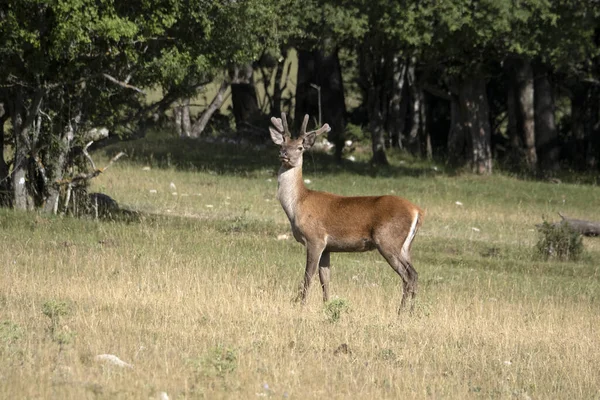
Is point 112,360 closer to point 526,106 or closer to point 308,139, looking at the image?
point 308,139

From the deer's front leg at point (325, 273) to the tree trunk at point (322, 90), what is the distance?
20807 millimetres

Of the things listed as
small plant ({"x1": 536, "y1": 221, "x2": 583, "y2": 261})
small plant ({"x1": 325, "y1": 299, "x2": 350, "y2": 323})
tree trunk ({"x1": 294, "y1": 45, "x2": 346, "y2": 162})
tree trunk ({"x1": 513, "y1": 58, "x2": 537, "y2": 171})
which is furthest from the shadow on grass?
small plant ({"x1": 325, "y1": 299, "x2": 350, "y2": 323})

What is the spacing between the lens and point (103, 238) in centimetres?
1553

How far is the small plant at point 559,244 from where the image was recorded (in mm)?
17062

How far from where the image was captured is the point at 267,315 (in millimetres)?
10195

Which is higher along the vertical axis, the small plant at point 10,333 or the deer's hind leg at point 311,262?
the small plant at point 10,333

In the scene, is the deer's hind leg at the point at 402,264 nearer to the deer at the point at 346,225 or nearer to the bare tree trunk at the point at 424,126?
the deer at the point at 346,225

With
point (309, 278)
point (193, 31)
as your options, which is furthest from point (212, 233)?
point (309, 278)

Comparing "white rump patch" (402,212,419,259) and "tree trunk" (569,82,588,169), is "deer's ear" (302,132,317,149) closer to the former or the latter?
"white rump patch" (402,212,419,259)

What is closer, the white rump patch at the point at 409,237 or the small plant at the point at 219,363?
the small plant at the point at 219,363

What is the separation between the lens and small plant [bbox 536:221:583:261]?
56.0ft

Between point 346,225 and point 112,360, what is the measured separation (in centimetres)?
423

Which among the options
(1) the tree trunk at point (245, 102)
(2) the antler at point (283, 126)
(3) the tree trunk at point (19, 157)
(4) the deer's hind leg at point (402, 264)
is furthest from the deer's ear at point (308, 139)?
(1) the tree trunk at point (245, 102)

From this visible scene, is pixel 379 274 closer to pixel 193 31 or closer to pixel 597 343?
pixel 597 343
